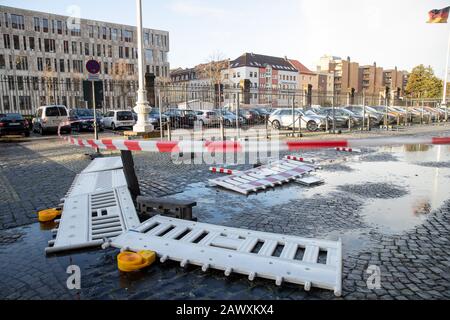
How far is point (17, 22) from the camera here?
65625mm

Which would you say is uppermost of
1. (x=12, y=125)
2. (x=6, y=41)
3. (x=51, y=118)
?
(x=6, y=41)

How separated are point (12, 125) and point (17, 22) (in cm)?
5797

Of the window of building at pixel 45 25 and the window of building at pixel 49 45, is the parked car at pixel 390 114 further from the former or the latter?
the window of building at pixel 45 25

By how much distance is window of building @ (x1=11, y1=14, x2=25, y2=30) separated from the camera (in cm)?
6512

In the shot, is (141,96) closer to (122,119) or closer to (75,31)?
(122,119)

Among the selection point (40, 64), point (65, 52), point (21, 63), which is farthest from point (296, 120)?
point (65, 52)

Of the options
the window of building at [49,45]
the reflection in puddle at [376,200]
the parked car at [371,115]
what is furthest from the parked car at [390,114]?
the window of building at [49,45]

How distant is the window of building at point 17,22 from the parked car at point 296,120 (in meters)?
62.7

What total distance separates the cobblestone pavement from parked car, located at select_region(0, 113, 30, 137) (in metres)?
12.9

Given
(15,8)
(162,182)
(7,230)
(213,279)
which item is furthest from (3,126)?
(15,8)

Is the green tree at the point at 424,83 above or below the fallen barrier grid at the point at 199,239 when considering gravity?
above

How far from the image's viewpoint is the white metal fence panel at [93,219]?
169 inches

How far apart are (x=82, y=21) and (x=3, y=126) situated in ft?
207

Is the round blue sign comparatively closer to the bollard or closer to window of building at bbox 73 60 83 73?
the bollard
